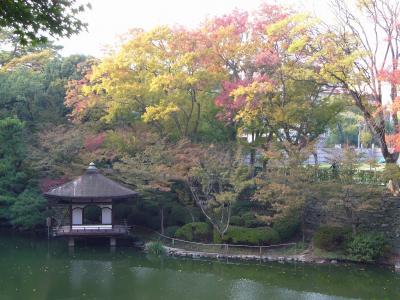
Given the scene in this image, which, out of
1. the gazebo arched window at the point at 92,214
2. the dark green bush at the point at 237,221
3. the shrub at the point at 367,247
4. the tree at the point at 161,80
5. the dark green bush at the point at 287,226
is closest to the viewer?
the shrub at the point at 367,247

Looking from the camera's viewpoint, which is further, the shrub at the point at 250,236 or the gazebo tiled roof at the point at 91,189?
the gazebo tiled roof at the point at 91,189

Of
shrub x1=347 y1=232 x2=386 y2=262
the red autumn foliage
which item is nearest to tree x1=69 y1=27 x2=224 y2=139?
the red autumn foliage

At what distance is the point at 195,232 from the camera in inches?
886

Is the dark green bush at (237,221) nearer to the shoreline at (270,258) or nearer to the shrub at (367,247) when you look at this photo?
the shoreline at (270,258)

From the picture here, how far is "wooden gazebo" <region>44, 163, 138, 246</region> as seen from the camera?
74.9 feet

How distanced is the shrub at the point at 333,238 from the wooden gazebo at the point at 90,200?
8343 millimetres

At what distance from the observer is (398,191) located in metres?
21.4

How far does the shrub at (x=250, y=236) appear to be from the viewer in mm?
21328

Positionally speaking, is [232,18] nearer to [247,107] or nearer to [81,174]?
[247,107]

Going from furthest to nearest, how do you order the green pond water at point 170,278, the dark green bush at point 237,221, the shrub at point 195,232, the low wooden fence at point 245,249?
the dark green bush at point 237,221 < the shrub at point 195,232 < the low wooden fence at point 245,249 < the green pond water at point 170,278

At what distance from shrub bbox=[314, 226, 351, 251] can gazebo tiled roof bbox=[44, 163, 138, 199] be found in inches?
328

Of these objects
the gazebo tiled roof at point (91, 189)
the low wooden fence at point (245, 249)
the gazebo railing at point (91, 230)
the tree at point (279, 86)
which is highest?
the tree at point (279, 86)

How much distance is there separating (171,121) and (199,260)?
27.4ft

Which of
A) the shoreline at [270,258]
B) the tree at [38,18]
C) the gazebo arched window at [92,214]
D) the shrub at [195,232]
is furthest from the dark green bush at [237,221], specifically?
the tree at [38,18]
